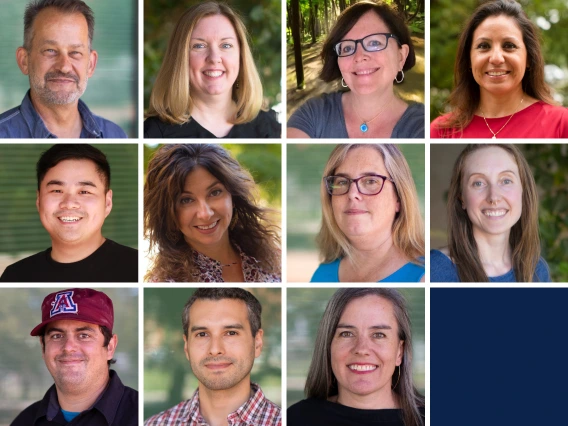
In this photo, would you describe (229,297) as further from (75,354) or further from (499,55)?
(499,55)

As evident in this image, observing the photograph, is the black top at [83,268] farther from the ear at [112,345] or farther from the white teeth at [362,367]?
the white teeth at [362,367]

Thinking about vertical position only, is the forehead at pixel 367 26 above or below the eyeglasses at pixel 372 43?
above

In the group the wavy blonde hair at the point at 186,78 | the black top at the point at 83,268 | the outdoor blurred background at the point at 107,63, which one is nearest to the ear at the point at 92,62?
the outdoor blurred background at the point at 107,63

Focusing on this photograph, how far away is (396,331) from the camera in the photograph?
15.0ft

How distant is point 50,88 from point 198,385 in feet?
4.75

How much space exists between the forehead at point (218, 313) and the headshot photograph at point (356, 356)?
0.68 feet

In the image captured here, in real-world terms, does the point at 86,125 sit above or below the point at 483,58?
below

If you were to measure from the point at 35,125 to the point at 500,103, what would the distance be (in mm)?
2033

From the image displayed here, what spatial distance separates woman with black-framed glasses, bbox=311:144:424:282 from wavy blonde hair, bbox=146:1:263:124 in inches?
17.6

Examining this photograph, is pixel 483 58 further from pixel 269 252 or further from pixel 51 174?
pixel 51 174

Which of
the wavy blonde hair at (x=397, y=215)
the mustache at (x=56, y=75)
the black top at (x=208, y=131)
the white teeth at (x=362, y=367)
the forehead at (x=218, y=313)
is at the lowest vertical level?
the white teeth at (x=362, y=367)

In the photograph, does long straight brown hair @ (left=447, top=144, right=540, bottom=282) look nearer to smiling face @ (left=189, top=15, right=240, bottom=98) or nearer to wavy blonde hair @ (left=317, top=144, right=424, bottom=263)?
wavy blonde hair @ (left=317, top=144, right=424, bottom=263)

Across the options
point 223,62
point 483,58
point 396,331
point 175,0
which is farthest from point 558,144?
point 175,0

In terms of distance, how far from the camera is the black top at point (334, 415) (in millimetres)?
4555
